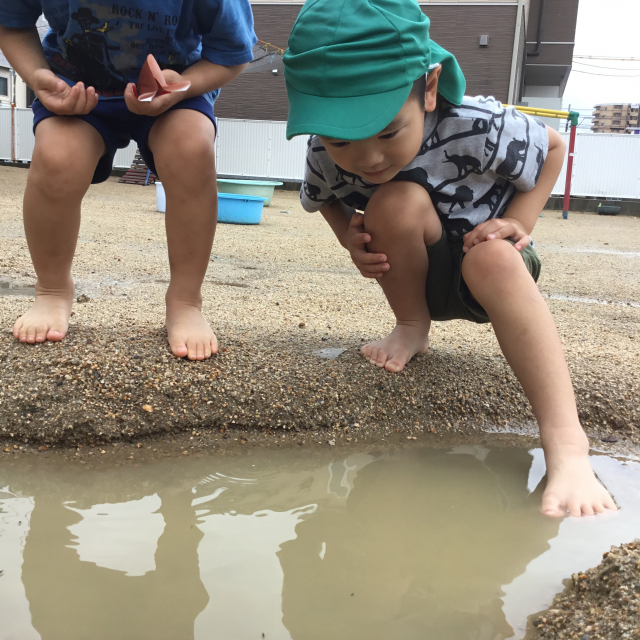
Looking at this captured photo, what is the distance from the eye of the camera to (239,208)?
20.9ft

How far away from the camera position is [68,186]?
1.62 m

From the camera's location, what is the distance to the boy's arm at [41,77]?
1.55 metres

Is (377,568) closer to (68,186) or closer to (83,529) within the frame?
(83,529)

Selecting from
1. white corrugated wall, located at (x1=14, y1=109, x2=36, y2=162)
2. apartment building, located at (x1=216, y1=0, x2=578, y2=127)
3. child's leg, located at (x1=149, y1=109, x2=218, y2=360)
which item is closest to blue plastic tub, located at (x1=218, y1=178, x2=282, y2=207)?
child's leg, located at (x1=149, y1=109, x2=218, y2=360)

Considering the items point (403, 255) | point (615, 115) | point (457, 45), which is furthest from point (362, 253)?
point (615, 115)

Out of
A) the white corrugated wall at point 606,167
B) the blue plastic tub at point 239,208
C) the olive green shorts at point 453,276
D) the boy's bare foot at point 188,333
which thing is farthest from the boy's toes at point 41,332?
the white corrugated wall at point 606,167

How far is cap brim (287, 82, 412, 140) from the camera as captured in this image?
4.25ft

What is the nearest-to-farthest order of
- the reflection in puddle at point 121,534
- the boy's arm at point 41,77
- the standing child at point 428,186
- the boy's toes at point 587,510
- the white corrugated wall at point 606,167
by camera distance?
the reflection in puddle at point 121,534, the boy's toes at point 587,510, the standing child at point 428,186, the boy's arm at point 41,77, the white corrugated wall at point 606,167

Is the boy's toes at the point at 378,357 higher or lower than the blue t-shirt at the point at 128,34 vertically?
lower

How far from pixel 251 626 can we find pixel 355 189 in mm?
1160

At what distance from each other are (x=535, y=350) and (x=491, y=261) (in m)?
0.23

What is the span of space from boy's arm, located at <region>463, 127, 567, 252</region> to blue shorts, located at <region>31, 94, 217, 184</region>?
0.78 metres

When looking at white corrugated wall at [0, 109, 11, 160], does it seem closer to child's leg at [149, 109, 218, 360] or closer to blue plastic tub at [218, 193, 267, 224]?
blue plastic tub at [218, 193, 267, 224]

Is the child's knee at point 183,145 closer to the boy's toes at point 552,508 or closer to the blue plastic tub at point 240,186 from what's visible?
the boy's toes at point 552,508
